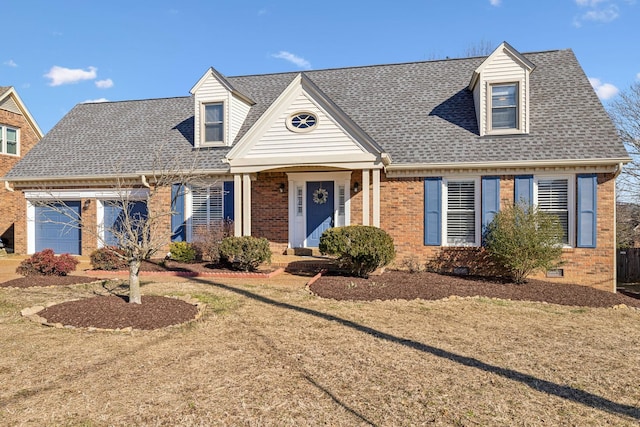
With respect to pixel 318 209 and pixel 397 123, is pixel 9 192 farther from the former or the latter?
pixel 397 123

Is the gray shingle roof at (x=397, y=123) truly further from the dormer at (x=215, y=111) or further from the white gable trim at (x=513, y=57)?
the white gable trim at (x=513, y=57)

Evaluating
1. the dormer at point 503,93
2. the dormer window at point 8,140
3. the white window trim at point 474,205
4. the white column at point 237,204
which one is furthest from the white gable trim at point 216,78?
the dormer window at point 8,140

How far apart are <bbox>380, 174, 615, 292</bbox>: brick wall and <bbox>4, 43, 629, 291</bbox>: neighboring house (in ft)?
0.09

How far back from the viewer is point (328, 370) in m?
4.93

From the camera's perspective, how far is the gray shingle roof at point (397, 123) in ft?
39.4

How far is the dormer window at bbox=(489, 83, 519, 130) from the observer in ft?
41.1

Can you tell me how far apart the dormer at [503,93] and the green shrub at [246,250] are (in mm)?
6976

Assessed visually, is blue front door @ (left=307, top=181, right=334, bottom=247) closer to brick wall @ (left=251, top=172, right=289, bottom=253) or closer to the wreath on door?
the wreath on door

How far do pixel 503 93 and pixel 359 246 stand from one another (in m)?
6.46

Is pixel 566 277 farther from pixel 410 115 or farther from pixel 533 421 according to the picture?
pixel 533 421

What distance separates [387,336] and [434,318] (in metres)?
1.54

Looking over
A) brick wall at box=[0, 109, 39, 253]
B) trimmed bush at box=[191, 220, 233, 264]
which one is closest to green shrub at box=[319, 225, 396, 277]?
trimmed bush at box=[191, 220, 233, 264]

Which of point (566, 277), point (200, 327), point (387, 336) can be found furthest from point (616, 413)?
point (566, 277)

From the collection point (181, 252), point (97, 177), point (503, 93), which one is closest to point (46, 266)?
point (181, 252)
